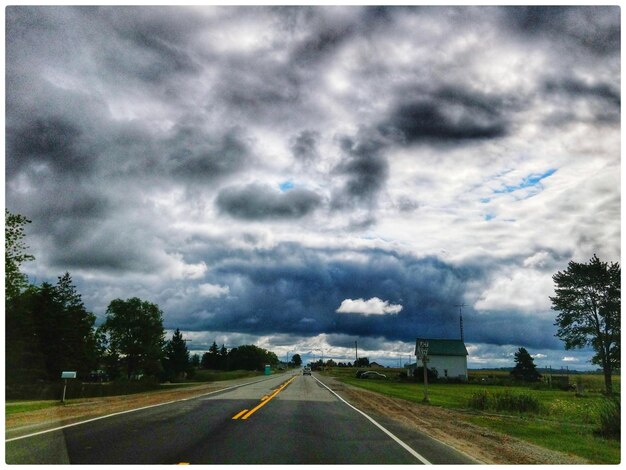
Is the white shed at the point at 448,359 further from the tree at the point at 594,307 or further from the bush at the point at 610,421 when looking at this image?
the bush at the point at 610,421

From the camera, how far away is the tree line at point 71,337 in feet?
141

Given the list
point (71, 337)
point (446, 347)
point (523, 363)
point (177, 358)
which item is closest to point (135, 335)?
point (177, 358)

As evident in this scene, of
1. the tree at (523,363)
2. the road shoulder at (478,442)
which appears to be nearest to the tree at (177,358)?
the tree at (523,363)

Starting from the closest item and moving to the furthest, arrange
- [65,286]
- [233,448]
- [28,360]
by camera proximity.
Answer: [233,448]
[28,360]
[65,286]

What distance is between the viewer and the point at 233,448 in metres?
10.2

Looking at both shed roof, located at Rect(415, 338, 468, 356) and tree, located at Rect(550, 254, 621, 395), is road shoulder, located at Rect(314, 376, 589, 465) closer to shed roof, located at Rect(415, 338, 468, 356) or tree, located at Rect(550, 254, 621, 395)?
tree, located at Rect(550, 254, 621, 395)

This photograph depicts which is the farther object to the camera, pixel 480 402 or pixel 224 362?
pixel 224 362

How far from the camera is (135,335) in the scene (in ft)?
312

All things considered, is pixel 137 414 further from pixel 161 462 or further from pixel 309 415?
pixel 161 462

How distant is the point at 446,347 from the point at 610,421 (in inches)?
3097

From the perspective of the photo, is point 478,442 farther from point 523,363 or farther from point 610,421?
point 523,363

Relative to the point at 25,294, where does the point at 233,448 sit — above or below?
below

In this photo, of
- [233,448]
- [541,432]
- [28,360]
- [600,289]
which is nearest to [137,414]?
[233,448]

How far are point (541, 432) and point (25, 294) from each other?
167 ft
